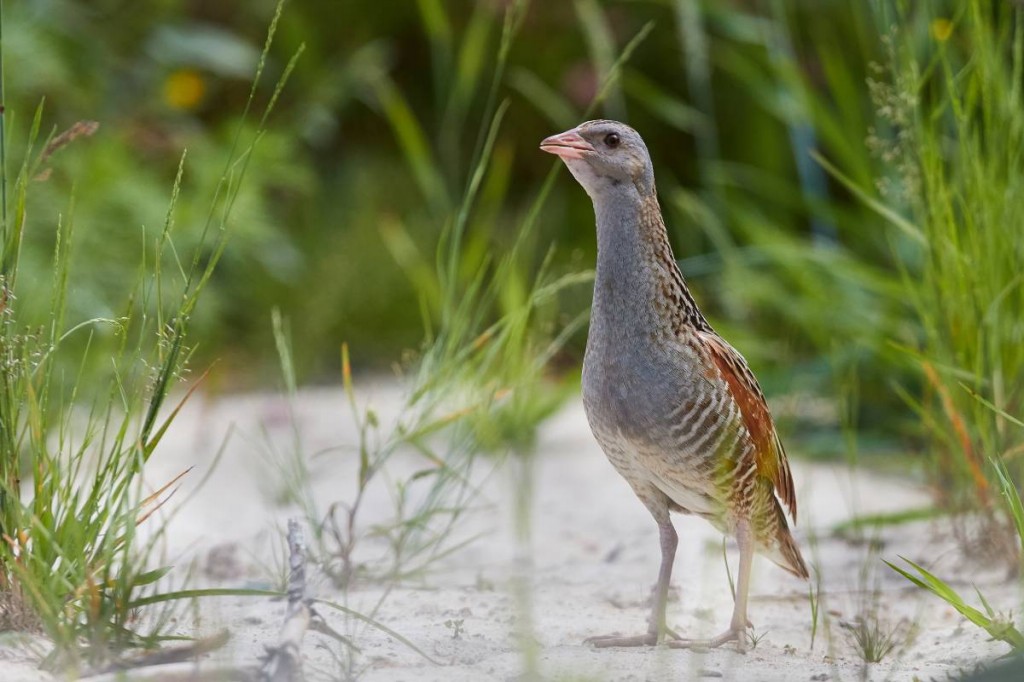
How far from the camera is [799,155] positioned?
18.7 feet

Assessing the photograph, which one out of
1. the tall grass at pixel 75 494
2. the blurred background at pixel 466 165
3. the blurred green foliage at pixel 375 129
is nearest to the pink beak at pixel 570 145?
the tall grass at pixel 75 494

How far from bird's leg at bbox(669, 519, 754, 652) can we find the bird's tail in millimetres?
172

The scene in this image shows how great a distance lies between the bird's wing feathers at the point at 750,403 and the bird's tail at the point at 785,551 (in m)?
0.16

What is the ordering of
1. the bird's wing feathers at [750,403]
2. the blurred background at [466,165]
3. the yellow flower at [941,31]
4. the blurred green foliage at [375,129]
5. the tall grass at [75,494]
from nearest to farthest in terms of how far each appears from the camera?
the tall grass at [75,494], the bird's wing feathers at [750,403], the yellow flower at [941,31], the blurred background at [466,165], the blurred green foliage at [375,129]

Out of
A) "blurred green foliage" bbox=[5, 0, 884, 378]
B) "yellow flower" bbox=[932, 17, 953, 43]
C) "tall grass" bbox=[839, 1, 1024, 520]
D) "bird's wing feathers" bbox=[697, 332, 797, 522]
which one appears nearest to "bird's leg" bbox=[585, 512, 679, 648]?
"bird's wing feathers" bbox=[697, 332, 797, 522]

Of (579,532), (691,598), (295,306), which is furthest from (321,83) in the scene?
(691,598)

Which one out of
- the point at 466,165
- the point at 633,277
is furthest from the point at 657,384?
the point at 466,165

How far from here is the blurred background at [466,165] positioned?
16.4ft

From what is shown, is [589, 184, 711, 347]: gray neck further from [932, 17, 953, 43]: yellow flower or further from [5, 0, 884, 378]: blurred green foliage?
[5, 0, 884, 378]: blurred green foliage

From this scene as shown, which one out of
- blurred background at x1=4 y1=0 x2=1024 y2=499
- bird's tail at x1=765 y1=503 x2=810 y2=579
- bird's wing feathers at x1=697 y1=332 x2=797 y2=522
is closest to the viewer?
bird's wing feathers at x1=697 y1=332 x2=797 y2=522

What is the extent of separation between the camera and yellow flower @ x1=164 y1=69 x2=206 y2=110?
241 inches

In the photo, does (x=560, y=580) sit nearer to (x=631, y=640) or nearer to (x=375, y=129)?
(x=631, y=640)

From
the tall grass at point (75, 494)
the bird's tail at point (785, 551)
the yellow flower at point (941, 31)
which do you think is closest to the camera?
the tall grass at point (75, 494)

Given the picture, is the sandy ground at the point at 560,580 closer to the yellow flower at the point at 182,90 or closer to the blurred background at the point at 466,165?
the blurred background at the point at 466,165
